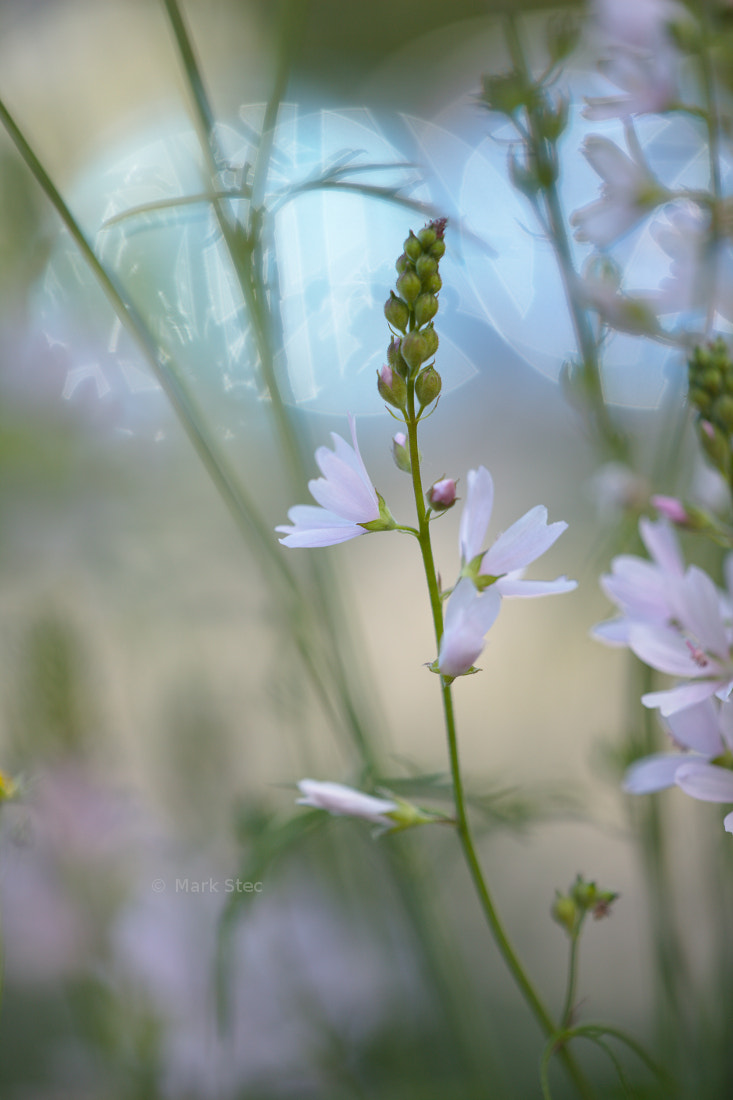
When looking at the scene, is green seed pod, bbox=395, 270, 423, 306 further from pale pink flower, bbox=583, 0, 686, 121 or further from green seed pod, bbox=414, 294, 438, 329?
pale pink flower, bbox=583, 0, 686, 121

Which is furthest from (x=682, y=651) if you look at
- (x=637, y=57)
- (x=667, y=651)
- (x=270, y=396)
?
(x=637, y=57)

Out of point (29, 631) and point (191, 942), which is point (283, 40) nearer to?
point (29, 631)

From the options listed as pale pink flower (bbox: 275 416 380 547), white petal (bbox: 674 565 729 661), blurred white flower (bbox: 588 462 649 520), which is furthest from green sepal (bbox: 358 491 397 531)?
blurred white flower (bbox: 588 462 649 520)

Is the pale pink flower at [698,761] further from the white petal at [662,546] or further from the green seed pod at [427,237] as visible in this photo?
the green seed pod at [427,237]

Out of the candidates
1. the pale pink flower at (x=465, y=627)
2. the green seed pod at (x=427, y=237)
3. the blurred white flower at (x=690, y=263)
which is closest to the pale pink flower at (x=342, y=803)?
the pale pink flower at (x=465, y=627)

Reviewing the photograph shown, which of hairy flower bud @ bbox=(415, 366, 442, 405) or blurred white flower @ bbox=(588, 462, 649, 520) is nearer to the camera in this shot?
hairy flower bud @ bbox=(415, 366, 442, 405)

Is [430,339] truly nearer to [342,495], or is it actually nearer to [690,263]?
[342,495]
